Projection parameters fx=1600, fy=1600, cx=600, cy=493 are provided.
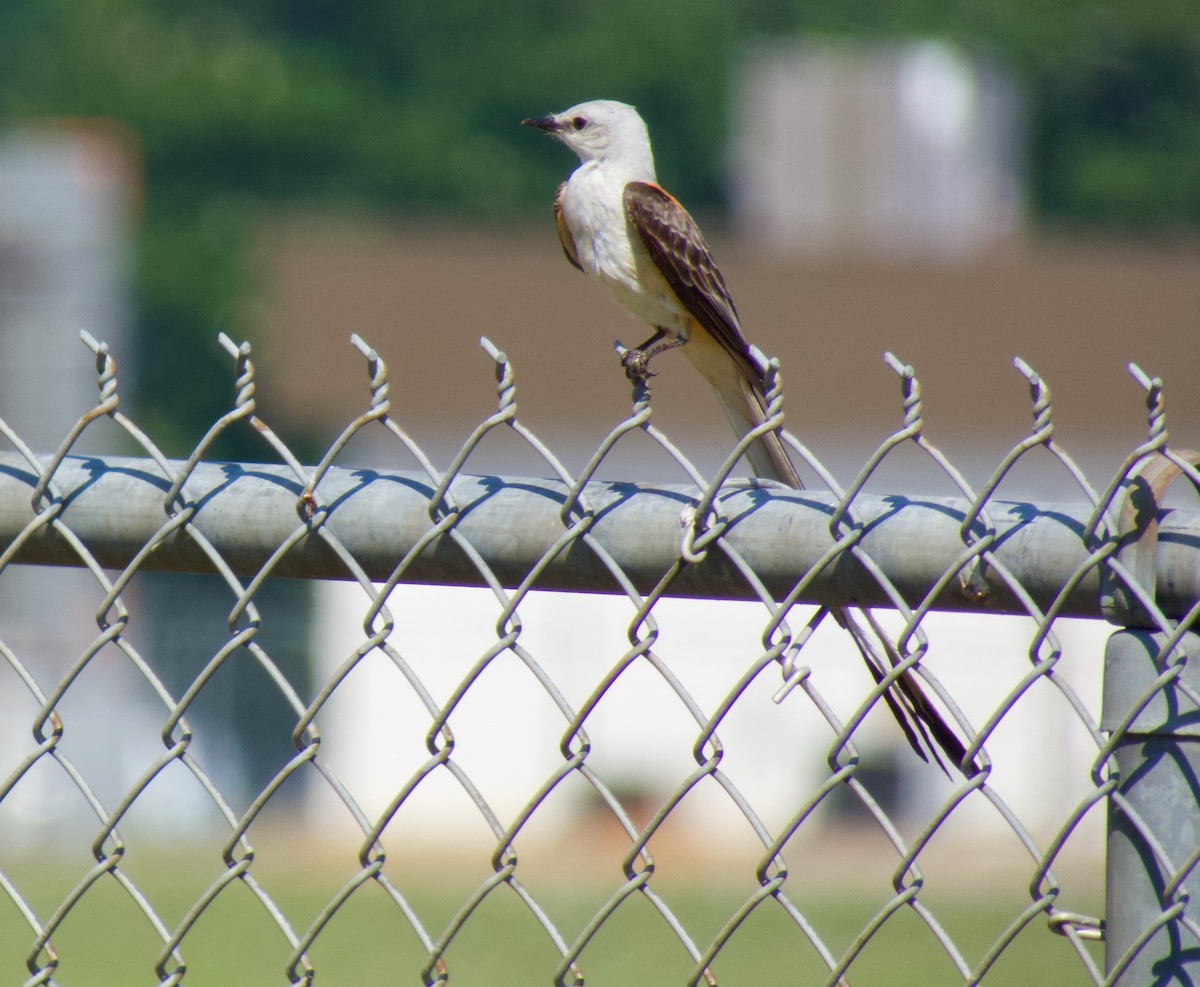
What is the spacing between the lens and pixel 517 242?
27.4 metres

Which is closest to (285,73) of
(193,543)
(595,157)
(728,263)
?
(728,263)

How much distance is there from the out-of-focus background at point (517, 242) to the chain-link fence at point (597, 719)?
188mm

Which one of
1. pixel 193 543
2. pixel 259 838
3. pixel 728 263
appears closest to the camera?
pixel 193 543

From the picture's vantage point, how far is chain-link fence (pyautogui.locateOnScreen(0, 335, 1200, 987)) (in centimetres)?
155

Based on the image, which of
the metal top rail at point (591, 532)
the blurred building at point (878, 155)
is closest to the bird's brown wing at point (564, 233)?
the metal top rail at point (591, 532)

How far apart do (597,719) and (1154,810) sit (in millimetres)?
17367

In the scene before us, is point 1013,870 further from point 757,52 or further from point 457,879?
point 757,52

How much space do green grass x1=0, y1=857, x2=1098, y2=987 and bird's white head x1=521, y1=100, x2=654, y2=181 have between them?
5001 millimetres

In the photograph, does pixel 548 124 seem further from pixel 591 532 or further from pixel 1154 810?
pixel 1154 810

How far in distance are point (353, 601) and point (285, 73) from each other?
19.8 meters

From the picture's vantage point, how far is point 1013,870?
50.3 ft

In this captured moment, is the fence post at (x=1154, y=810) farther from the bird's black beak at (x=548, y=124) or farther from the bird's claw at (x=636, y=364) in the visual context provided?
the bird's black beak at (x=548, y=124)

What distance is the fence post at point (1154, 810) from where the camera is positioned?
4.89ft

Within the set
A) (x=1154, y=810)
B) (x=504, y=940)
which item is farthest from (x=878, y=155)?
(x=1154, y=810)
